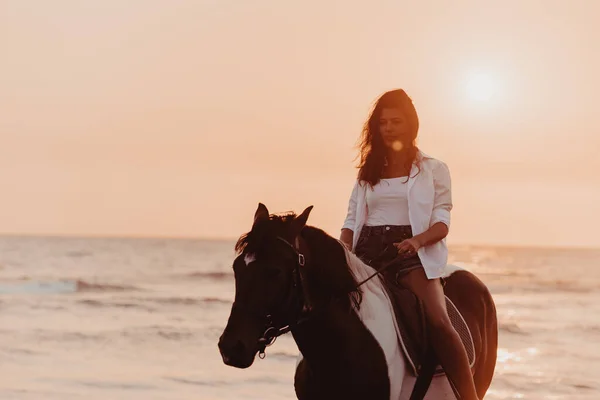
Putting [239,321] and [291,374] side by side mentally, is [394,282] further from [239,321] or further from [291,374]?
[291,374]

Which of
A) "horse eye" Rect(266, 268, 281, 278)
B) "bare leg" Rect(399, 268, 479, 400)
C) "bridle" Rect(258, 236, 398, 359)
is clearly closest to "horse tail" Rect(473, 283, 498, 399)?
"bare leg" Rect(399, 268, 479, 400)

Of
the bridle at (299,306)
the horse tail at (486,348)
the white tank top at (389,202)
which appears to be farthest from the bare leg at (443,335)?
→ the horse tail at (486,348)

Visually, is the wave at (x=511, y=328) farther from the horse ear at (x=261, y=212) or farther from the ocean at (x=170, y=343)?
the horse ear at (x=261, y=212)

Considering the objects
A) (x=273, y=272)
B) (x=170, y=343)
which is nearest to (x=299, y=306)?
(x=273, y=272)

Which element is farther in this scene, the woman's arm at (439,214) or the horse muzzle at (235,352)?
the woman's arm at (439,214)

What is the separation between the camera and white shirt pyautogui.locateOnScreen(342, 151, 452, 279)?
542cm

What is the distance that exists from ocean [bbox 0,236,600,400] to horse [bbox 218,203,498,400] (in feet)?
26.6

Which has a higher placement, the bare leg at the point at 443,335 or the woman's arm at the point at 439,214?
the woman's arm at the point at 439,214

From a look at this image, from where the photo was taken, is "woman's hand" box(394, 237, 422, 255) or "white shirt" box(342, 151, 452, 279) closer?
"woman's hand" box(394, 237, 422, 255)

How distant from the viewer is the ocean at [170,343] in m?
13.8

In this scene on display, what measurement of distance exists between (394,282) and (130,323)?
18.2 m

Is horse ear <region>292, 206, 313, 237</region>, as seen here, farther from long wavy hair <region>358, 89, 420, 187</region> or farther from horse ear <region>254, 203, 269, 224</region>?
long wavy hair <region>358, 89, 420, 187</region>

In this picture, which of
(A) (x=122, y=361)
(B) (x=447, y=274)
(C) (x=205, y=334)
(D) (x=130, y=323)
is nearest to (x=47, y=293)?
(D) (x=130, y=323)

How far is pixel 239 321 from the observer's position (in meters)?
4.49
